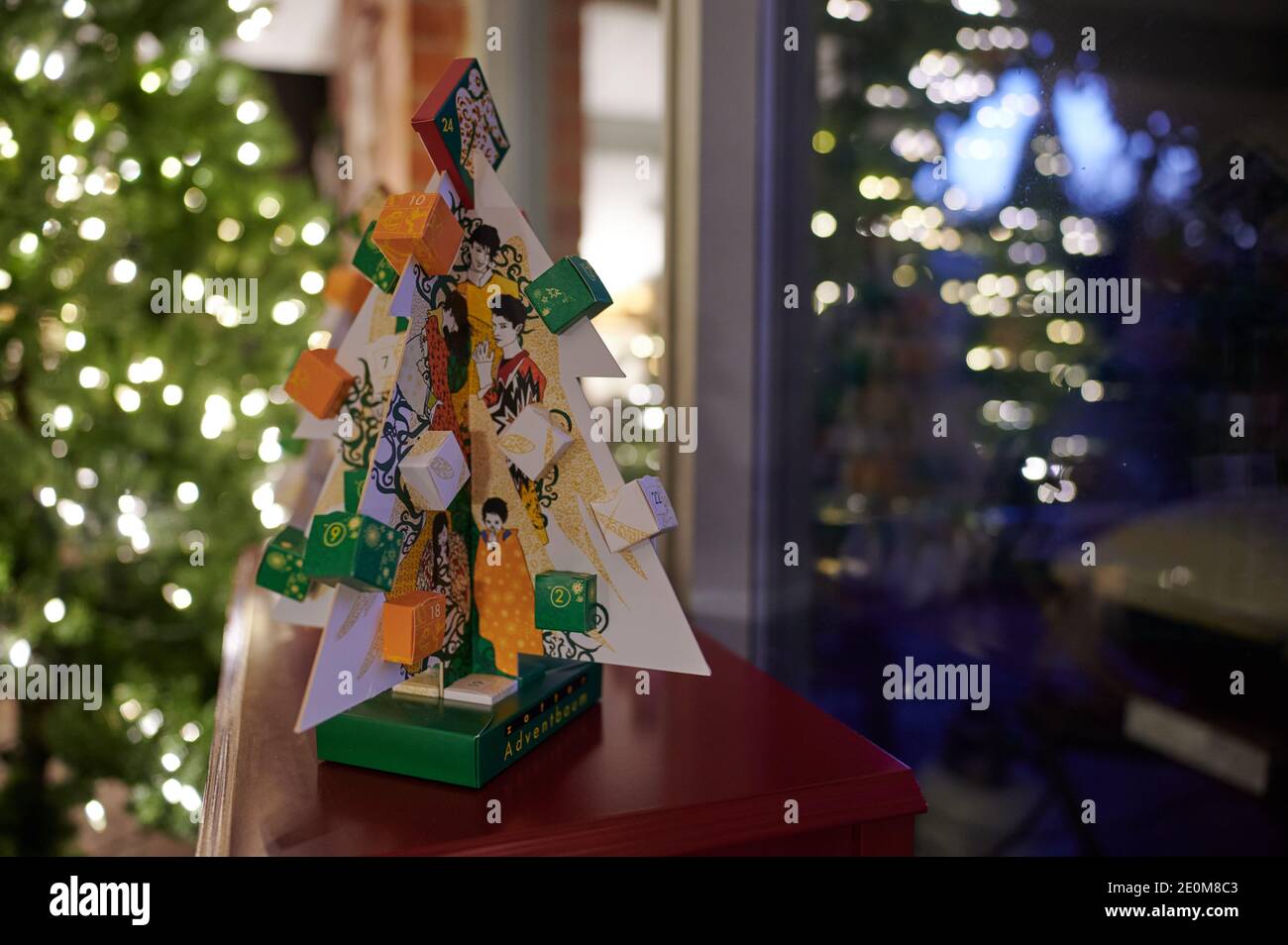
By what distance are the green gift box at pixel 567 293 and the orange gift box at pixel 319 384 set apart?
212mm

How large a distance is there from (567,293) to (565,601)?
0.29 metres

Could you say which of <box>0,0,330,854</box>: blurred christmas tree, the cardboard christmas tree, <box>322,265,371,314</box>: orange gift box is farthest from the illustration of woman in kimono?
<box>0,0,330,854</box>: blurred christmas tree

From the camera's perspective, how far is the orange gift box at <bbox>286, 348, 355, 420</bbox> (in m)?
0.84

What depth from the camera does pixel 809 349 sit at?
1274mm

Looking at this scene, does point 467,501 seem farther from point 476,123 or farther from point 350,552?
point 476,123

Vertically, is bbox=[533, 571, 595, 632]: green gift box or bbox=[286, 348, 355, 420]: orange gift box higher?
bbox=[286, 348, 355, 420]: orange gift box

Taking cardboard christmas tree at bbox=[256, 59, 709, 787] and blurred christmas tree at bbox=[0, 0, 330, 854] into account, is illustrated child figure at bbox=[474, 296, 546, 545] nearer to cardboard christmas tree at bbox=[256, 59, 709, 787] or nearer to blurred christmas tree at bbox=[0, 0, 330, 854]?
cardboard christmas tree at bbox=[256, 59, 709, 787]

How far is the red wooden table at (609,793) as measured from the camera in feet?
2.24

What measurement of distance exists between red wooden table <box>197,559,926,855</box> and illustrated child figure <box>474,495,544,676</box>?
4.0 inches

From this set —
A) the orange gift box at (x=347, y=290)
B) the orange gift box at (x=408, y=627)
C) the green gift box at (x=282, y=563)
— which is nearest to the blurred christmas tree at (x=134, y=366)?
the orange gift box at (x=347, y=290)

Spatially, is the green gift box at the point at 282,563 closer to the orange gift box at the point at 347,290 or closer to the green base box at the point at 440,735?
the green base box at the point at 440,735

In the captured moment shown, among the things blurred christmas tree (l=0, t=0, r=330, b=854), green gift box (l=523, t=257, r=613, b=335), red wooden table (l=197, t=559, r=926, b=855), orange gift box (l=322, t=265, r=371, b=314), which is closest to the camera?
red wooden table (l=197, t=559, r=926, b=855)
